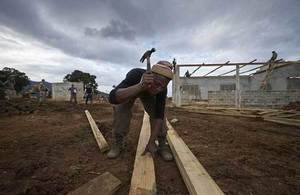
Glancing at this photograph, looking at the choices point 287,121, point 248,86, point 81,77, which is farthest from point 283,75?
point 81,77

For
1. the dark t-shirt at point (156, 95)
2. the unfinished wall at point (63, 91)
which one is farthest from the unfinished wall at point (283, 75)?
the unfinished wall at point (63, 91)

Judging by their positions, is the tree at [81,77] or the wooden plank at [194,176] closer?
the wooden plank at [194,176]

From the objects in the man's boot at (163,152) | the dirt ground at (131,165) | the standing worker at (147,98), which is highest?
the standing worker at (147,98)

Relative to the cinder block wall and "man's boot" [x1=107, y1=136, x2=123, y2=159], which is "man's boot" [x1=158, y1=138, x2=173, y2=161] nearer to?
"man's boot" [x1=107, y1=136, x2=123, y2=159]

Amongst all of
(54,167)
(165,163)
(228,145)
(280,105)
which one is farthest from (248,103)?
(54,167)

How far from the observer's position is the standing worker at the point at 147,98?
2.14 meters

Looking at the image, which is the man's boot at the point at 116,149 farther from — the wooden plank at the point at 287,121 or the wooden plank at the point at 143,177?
the wooden plank at the point at 287,121

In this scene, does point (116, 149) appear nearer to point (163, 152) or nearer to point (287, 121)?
point (163, 152)

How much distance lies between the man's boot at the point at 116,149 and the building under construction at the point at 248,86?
380 inches

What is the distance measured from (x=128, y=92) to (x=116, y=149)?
97 centimetres

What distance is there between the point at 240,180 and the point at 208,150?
1040mm

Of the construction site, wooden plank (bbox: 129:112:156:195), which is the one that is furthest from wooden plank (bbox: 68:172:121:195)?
wooden plank (bbox: 129:112:156:195)

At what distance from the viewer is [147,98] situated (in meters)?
2.91

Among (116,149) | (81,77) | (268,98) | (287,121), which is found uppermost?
(81,77)
